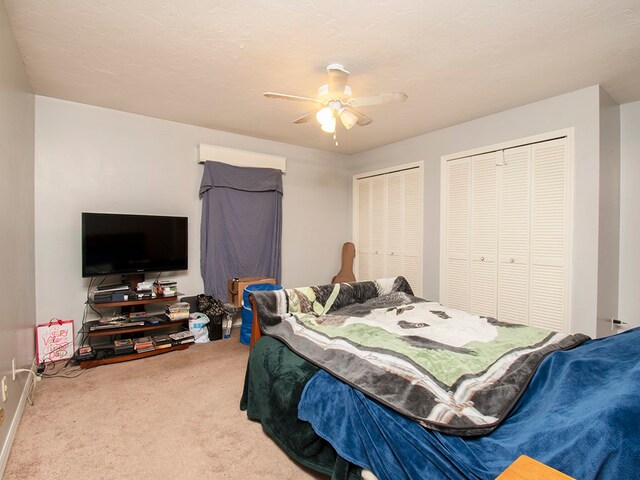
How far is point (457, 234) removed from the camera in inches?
151

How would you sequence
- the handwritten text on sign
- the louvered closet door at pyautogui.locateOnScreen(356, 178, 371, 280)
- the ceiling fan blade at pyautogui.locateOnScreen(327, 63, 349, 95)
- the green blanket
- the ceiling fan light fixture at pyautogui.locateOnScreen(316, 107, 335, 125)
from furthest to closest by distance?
the louvered closet door at pyautogui.locateOnScreen(356, 178, 371, 280) → the handwritten text on sign → the ceiling fan light fixture at pyautogui.locateOnScreen(316, 107, 335, 125) → the ceiling fan blade at pyautogui.locateOnScreen(327, 63, 349, 95) → the green blanket

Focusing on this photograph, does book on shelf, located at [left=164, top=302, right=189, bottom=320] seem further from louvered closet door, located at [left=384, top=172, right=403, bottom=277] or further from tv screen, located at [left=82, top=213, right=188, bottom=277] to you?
louvered closet door, located at [left=384, top=172, right=403, bottom=277]

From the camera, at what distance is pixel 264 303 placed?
2.34 metres

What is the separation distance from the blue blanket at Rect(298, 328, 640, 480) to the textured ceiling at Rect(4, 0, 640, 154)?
6.24 ft

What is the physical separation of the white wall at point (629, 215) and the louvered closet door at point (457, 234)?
1375 mm

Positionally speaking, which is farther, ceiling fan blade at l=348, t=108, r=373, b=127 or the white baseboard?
ceiling fan blade at l=348, t=108, r=373, b=127

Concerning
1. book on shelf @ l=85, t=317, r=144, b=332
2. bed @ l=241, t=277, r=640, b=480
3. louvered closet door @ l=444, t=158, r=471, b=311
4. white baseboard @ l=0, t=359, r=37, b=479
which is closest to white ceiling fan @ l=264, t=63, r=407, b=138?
bed @ l=241, t=277, r=640, b=480

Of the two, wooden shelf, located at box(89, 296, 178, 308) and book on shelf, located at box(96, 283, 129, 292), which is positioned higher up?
book on shelf, located at box(96, 283, 129, 292)

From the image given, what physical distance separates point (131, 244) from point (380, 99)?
2.78 metres

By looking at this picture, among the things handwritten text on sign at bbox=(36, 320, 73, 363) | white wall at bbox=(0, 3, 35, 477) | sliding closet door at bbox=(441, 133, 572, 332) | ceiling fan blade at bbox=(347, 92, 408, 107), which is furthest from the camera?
sliding closet door at bbox=(441, 133, 572, 332)

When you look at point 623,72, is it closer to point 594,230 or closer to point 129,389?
point 594,230

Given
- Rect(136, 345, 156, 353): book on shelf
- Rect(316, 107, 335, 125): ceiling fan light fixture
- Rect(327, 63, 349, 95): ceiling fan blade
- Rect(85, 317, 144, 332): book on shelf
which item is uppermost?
Rect(327, 63, 349, 95): ceiling fan blade

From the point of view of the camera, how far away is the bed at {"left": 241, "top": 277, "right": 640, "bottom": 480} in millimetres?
984

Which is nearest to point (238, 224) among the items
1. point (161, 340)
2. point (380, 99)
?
point (161, 340)
